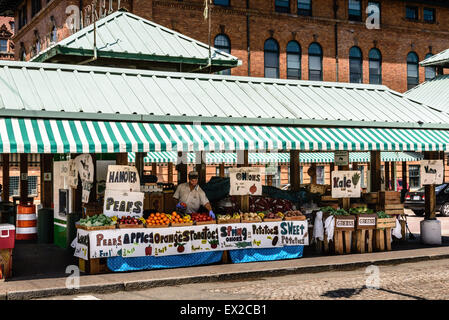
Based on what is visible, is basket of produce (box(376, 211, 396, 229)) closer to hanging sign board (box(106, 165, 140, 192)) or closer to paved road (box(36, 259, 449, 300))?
paved road (box(36, 259, 449, 300))

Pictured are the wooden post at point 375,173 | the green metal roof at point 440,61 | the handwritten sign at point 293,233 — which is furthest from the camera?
the green metal roof at point 440,61

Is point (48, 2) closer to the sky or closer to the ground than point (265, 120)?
closer to the sky

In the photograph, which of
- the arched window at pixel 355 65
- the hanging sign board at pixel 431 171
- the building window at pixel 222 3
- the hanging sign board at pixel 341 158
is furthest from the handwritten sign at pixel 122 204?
the arched window at pixel 355 65

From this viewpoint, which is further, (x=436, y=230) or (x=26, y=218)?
(x=26, y=218)

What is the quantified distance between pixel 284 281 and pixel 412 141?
548cm

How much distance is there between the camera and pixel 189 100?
12.9m

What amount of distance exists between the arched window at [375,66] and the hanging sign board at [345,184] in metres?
27.3

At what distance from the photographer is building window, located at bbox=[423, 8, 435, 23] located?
42.3 meters

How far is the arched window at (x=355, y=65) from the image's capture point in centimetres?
3906

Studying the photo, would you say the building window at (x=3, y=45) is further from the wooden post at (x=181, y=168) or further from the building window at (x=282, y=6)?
the wooden post at (x=181, y=168)

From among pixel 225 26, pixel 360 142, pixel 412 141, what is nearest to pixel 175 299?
pixel 360 142

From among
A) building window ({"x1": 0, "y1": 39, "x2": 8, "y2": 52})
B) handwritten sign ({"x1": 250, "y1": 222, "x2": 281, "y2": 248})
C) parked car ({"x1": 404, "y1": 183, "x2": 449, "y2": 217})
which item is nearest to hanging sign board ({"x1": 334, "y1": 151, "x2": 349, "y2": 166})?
handwritten sign ({"x1": 250, "y1": 222, "x2": 281, "y2": 248})

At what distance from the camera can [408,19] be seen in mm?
41188

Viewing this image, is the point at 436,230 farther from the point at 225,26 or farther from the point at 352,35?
the point at 352,35
